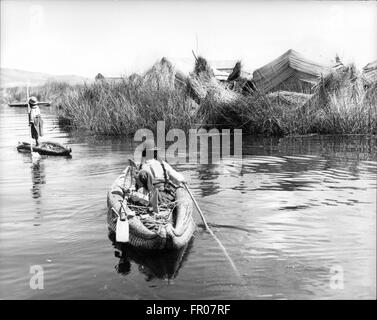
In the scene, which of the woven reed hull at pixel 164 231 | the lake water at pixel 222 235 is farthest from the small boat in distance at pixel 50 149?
the woven reed hull at pixel 164 231

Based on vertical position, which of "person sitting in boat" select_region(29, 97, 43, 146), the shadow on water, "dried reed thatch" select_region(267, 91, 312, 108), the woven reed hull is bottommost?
the shadow on water

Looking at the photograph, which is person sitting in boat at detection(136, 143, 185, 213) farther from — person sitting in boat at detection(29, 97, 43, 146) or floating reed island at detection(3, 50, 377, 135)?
floating reed island at detection(3, 50, 377, 135)

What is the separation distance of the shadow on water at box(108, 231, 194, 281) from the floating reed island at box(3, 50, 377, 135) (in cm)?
1530

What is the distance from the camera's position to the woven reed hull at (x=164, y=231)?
8.84m

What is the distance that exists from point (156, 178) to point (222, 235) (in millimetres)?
1780

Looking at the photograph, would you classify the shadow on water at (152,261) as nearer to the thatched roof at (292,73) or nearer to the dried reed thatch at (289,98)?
the dried reed thatch at (289,98)

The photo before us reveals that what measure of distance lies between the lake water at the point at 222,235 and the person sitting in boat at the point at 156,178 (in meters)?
1.03

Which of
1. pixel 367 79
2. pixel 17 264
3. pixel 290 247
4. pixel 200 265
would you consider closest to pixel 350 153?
pixel 367 79

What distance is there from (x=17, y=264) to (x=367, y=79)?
2007cm

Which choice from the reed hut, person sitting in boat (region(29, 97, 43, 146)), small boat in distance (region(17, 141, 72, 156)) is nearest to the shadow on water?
small boat in distance (region(17, 141, 72, 156))

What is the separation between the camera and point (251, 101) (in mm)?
25328

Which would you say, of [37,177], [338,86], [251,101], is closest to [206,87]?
[251,101]

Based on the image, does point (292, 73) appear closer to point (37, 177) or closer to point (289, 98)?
point (289, 98)

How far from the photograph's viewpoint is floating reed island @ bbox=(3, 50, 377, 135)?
23578mm
